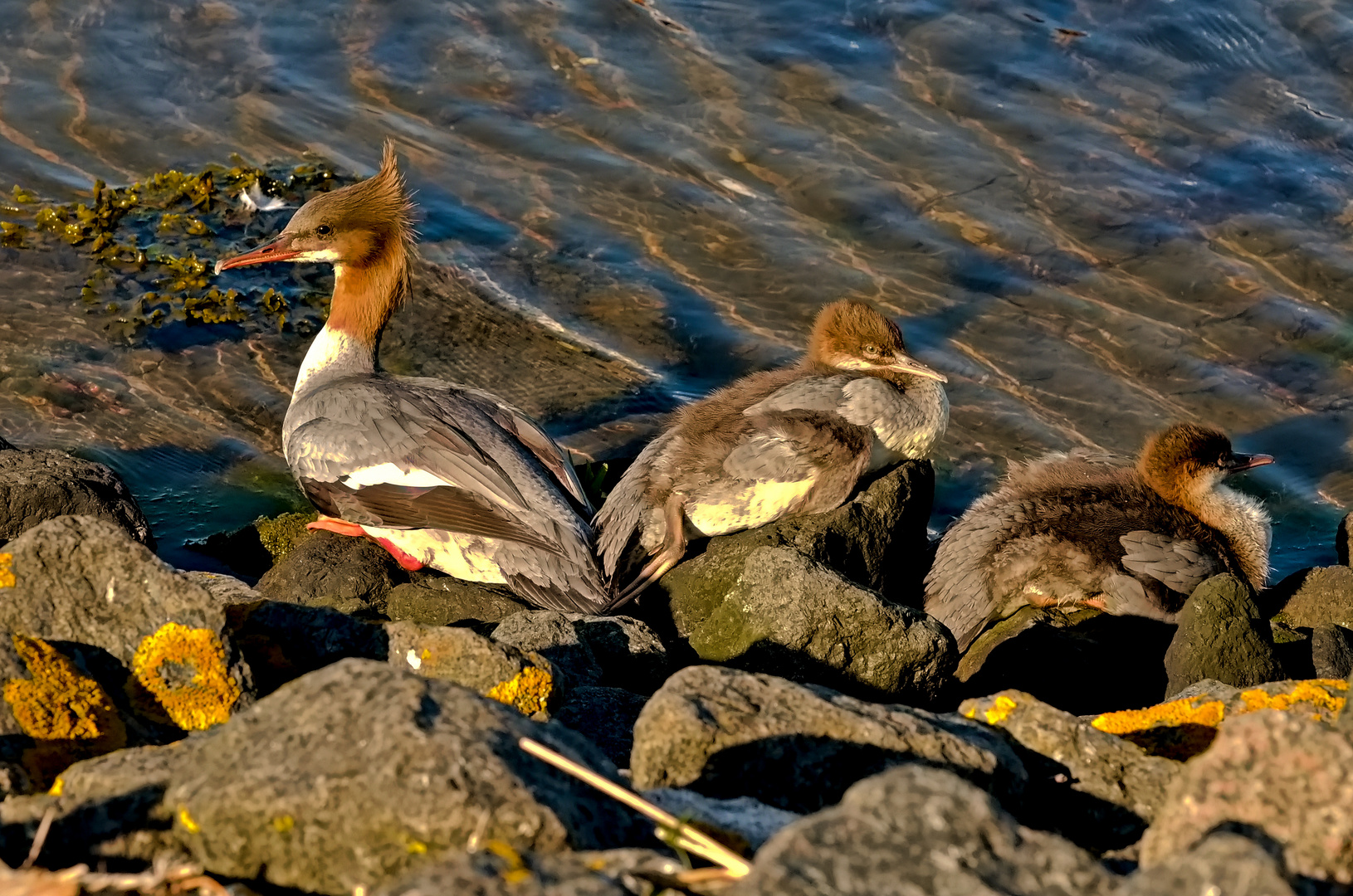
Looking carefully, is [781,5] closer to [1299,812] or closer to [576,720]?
[576,720]

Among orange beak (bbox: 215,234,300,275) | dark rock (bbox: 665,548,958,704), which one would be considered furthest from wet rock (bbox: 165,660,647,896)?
orange beak (bbox: 215,234,300,275)

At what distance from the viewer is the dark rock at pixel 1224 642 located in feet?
17.2

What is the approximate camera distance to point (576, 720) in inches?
165

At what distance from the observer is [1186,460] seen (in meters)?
6.66

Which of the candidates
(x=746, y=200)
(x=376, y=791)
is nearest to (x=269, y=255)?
(x=746, y=200)

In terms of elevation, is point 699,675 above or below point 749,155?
above

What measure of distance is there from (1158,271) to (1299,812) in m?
7.95

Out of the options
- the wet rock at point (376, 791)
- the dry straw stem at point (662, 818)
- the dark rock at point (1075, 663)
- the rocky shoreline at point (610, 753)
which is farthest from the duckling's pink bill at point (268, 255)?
the dry straw stem at point (662, 818)

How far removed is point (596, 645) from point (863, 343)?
222 centimetres

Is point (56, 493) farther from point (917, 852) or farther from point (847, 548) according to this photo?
point (917, 852)

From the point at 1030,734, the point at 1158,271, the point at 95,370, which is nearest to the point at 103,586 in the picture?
the point at 1030,734

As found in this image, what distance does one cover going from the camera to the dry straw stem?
2.51m

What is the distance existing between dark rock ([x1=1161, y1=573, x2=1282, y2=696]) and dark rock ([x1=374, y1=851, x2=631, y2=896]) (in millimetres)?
3400

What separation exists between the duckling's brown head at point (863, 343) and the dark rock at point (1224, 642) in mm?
1732
